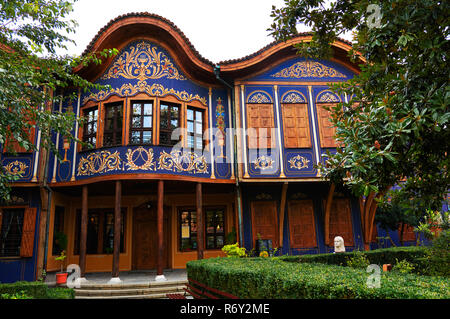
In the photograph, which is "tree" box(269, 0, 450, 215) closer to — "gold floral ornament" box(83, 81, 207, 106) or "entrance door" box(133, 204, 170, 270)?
"gold floral ornament" box(83, 81, 207, 106)

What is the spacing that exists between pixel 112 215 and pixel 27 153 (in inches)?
152

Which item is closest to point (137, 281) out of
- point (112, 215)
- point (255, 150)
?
point (112, 215)

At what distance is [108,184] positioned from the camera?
10.8 meters

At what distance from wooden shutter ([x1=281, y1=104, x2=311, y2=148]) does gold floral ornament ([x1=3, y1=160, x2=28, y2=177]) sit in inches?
339

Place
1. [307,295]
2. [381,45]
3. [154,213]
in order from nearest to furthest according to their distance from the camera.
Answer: [307,295] → [381,45] → [154,213]

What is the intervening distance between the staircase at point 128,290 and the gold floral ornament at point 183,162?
11.0 feet

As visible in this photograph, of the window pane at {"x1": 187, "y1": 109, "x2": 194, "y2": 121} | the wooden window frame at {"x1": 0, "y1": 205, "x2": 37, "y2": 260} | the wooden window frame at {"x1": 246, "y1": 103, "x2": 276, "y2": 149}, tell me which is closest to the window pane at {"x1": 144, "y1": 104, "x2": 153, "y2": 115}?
the window pane at {"x1": 187, "y1": 109, "x2": 194, "y2": 121}

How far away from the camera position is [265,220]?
12.2 meters

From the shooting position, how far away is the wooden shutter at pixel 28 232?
10.8m

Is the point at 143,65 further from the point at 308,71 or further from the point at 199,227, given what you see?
the point at 308,71

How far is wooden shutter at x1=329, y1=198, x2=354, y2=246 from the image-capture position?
12312 mm

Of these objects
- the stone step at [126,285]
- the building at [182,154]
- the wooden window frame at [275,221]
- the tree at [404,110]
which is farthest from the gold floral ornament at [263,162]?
the tree at [404,110]

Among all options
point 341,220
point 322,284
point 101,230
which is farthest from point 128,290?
point 341,220

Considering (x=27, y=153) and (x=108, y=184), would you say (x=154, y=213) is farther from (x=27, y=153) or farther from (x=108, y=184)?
(x=27, y=153)
